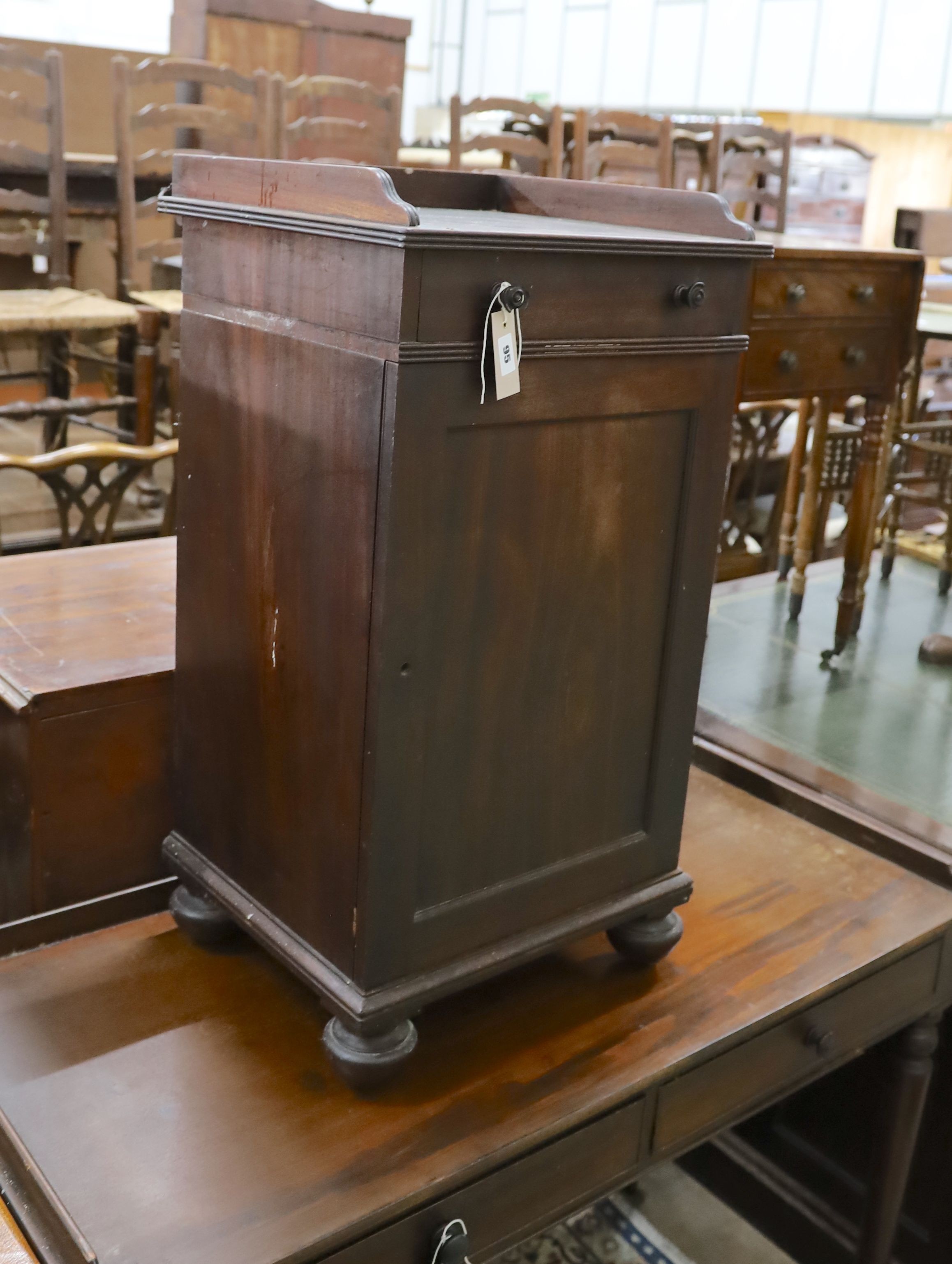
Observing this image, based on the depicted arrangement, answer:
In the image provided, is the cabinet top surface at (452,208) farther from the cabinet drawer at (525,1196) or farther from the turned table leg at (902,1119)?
the turned table leg at (902,1119)

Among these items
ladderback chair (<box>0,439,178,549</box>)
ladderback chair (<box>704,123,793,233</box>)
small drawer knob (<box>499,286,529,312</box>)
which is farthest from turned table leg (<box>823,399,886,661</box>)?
ladderback chair (<box>704,123,793,233</box>)

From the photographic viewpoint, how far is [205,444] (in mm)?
1080

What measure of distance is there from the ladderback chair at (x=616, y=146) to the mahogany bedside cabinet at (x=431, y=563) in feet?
8.66

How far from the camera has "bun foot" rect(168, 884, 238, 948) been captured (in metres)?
1.21

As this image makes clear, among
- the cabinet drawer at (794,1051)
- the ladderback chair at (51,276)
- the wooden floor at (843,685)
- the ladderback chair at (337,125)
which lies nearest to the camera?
the cabinet drawer at (794,1051)

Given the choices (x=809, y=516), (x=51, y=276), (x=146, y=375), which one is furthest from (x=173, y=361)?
(x=809, y=516)

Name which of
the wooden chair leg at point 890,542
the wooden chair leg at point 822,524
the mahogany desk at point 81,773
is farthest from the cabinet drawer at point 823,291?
the mahogany desk at point 81,773

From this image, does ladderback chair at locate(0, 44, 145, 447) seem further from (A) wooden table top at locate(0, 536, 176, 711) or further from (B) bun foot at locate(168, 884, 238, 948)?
(B) bun foot at locate(168, 884, 238, 948)

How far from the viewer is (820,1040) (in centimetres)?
130

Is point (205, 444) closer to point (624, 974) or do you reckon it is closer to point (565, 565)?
point (565, 565)

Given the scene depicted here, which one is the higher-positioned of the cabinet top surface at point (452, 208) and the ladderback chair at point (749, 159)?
the ladderback chair at point (749, 159)

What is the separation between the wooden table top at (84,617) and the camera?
1.23m

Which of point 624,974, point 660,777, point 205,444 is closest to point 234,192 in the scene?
point 205,444

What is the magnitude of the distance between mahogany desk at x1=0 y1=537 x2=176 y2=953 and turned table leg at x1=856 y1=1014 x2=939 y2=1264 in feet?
2.90
